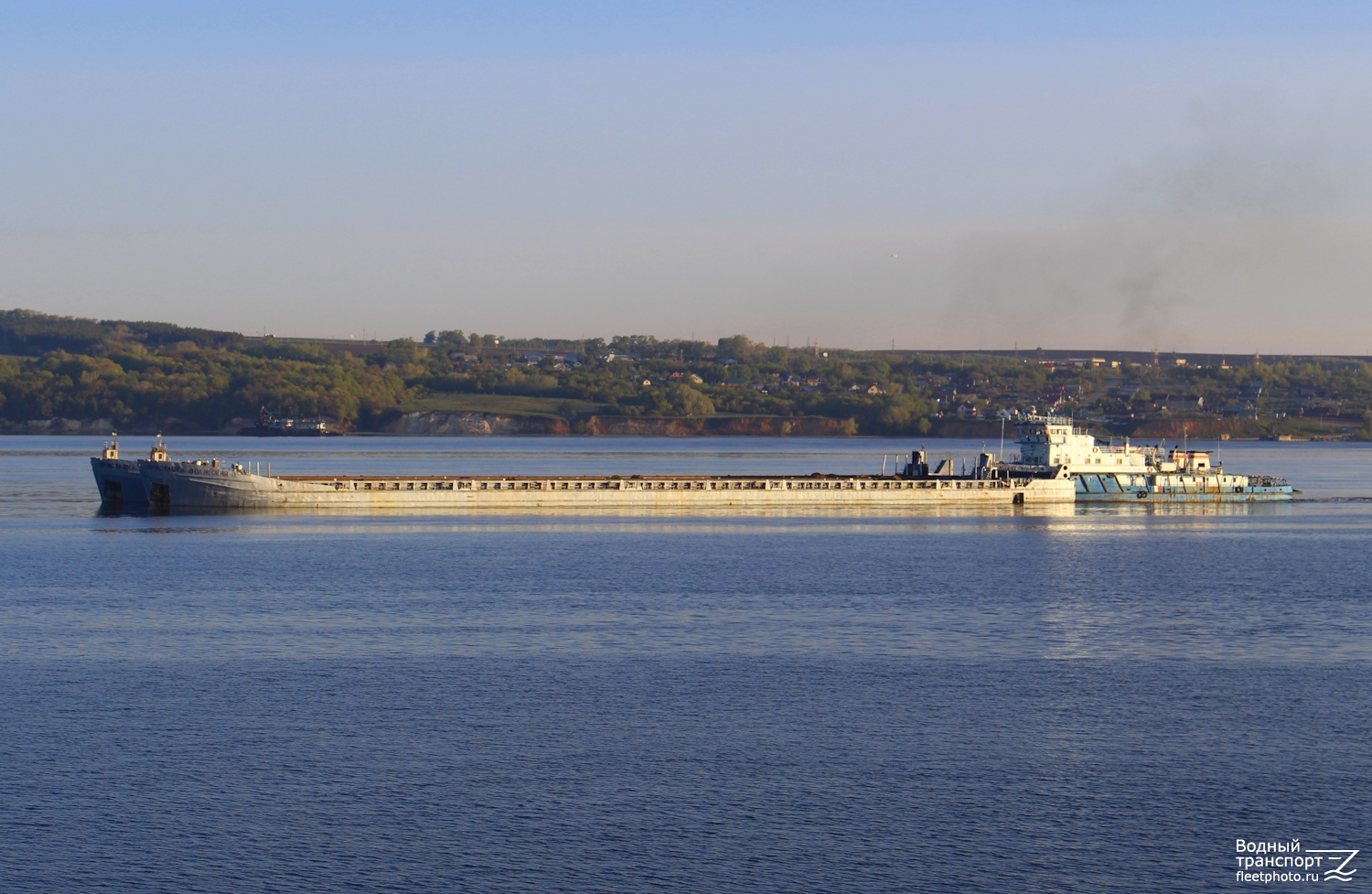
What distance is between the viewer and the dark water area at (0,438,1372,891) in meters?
24.3

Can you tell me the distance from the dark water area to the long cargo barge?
2714 cm

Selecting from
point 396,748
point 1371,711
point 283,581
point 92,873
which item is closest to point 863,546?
point 283,581

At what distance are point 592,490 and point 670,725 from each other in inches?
2550

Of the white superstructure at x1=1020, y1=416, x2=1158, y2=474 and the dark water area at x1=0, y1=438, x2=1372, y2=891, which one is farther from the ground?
the white superstructure at x1=1020, y1=416, x2=1158, y2=474

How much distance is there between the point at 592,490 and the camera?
317ft

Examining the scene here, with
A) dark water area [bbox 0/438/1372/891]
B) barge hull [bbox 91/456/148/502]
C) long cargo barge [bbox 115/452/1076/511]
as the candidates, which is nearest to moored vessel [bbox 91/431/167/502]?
barge hull [bbox 91/456/148/502]

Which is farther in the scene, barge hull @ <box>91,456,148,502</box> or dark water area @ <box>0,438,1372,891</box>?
barge hull @ <box>91,456,148,502</box>

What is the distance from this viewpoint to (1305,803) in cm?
2681

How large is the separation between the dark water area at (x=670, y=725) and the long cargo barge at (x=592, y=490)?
89.0 feet

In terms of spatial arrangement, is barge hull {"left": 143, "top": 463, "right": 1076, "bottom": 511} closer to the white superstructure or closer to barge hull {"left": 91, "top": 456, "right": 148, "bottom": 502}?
barge hull {"left": 91, "top": 456, "right": 148, "bottom": 502}

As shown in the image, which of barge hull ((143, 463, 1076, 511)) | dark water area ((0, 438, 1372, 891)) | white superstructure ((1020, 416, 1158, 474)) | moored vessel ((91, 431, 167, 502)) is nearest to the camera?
dark water area ((0, 438, 1372, 891))

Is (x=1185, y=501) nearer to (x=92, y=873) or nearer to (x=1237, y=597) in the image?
(x=1237, y=597)

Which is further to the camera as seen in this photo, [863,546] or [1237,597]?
[863,546]

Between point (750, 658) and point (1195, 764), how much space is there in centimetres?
1418
